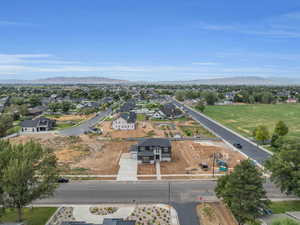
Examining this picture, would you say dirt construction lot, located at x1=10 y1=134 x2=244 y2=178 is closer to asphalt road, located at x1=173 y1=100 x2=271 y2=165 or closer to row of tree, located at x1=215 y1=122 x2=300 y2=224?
asphalt road, located at x1=173 y1=100 x2=271 y2=165

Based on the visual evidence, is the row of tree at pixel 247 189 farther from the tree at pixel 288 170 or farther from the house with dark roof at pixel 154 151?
the house with dark roof at pixel 154 151

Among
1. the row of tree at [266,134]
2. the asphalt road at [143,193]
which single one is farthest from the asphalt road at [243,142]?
the asphalt road at [143,193]

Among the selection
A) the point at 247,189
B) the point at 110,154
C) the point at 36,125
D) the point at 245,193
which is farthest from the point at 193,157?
the point at 36,125

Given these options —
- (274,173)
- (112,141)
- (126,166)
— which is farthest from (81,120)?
(274,173)

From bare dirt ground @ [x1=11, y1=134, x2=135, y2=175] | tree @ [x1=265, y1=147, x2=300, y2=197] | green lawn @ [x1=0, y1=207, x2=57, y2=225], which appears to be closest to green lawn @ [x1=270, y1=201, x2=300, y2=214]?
tree @ [x1=265, y1=147, x2=300, y2=197]

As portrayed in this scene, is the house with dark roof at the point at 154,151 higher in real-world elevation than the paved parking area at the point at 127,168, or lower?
higher

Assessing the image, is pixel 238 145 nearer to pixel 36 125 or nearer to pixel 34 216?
pixel 34 216
